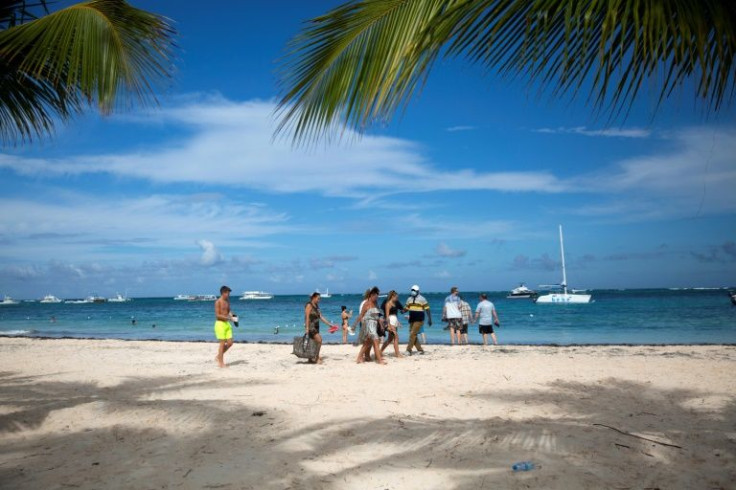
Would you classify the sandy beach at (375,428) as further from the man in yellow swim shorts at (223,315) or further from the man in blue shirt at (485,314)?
the man in blue shirt at (485,314)

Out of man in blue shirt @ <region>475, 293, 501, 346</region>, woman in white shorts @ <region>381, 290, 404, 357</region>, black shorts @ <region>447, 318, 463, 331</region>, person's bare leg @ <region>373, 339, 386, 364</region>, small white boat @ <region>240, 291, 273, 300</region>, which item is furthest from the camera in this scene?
small white boat @ <region>240, 291, 273, 300</region>

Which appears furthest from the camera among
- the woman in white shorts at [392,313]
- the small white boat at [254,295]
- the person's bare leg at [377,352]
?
the small white boat at [254,295]

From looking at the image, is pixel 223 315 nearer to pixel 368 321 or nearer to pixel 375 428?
pixel 368 321

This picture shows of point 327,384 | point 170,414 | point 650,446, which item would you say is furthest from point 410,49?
point 327,384

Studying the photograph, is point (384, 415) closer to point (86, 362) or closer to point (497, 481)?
point (497, 481)

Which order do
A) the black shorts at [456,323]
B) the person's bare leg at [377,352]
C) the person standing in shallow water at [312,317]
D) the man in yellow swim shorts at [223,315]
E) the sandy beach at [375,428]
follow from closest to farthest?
the sandy beach at [375,428], the man in yellow swim shorts at [223,315], the person standing in shallow water at [312,317], the person's bare leg at [377,352], the black shorts at [456,323]

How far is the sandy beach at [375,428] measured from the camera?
4.46 metres

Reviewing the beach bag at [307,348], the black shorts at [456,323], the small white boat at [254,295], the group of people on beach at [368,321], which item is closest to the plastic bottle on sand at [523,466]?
the group of people on beach at [368,321]

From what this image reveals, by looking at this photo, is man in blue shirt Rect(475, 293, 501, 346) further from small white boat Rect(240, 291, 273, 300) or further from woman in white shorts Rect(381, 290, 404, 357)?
small white boat Rect(240, 291, 273, 300)

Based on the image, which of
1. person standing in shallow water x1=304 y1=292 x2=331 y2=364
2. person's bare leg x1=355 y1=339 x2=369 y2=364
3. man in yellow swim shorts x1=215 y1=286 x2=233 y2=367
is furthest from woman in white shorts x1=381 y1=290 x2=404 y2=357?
man in yellow swim shorts x1=215 y1=286 x2=233 y2=367

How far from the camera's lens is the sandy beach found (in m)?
4.46

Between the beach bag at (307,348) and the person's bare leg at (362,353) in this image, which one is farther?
the person's bare leg at (362,353)

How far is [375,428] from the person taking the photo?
232 inches

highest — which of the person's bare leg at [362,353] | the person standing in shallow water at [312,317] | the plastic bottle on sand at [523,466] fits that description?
the person standing in shallow water at [312,317]
